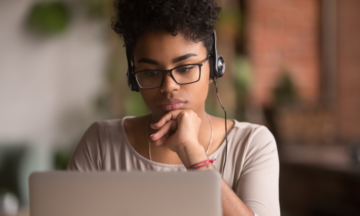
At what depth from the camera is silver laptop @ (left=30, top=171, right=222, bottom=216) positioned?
662mm

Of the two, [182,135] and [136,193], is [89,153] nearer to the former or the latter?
[182,135]

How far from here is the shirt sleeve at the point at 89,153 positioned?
125 cm

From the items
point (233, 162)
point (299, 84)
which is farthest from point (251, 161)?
point (299, 84)

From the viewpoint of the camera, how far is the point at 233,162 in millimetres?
1209

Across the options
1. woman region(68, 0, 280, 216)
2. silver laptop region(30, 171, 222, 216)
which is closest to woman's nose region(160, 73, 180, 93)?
woman region(68, 0, 280, 216)

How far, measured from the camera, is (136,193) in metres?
0.67

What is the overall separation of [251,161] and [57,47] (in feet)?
6.43

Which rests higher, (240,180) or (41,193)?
(41,193)

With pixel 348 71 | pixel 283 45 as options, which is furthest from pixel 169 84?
pixel 348 71

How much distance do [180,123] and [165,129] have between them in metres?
0.05

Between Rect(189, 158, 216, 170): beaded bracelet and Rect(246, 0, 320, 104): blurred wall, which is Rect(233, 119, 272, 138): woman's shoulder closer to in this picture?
Rect(189, 158, 216, 170): beaded bracelet

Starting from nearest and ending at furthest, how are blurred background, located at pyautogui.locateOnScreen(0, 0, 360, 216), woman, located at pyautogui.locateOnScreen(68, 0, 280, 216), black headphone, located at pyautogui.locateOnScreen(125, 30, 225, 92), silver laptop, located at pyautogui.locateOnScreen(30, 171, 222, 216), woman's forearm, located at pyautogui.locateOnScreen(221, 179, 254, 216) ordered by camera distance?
silver laptop, located at pyautogui.locateOnScreen(30, 171, 222, 216)
woman's forearm, located at pyautogui.locateOnScreen(221, 179, 254, 216)
woman, located at pyautogui.locateOnScreen(68, 0, 280, 216)
black headphone, located at pyautogui.locateOnScreen(125, 30, 225, 92)
blurred background, located at pyautogui.locateOnScreen(0, 0, 360, 216)

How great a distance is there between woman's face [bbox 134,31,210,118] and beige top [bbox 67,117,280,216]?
0.19m

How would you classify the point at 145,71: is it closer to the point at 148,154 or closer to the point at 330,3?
the point at 148,154
